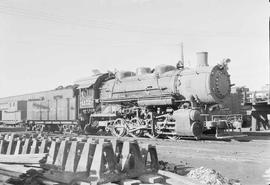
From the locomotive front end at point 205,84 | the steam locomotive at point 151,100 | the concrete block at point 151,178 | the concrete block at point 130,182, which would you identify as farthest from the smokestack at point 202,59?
the concrete block at point 130,182

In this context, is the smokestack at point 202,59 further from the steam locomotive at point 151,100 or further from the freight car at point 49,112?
the freight car at point 49,112

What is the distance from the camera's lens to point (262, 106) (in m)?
20.9

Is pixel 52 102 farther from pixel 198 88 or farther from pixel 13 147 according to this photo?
pixel 13 147

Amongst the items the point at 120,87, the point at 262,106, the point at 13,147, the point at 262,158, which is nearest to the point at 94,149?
the point at 13,147

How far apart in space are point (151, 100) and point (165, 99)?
2.98 ft

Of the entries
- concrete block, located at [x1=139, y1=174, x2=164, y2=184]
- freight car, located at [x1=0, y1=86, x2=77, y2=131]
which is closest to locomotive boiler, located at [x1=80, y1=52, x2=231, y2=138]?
freight car, located at [x1=0, y1=86, x2=77, y2=131]

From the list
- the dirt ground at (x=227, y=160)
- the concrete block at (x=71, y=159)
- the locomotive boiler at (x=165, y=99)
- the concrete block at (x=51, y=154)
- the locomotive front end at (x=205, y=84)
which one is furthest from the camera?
the locomotive front end at (x=205, y=84)

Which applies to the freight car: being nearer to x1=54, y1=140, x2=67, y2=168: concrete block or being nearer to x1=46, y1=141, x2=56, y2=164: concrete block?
x1=46, y1=141, x2=56, y2=164: concrete block

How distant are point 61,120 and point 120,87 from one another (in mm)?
6480

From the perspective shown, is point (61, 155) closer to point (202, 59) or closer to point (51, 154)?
point (51, 154)

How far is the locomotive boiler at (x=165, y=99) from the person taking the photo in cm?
1549

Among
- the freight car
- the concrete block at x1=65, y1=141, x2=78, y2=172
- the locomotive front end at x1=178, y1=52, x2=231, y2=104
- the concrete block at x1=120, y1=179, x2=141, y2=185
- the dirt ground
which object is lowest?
the dirt ground

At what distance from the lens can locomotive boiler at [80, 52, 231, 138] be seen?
15.5 meters

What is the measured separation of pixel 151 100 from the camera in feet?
55.6
